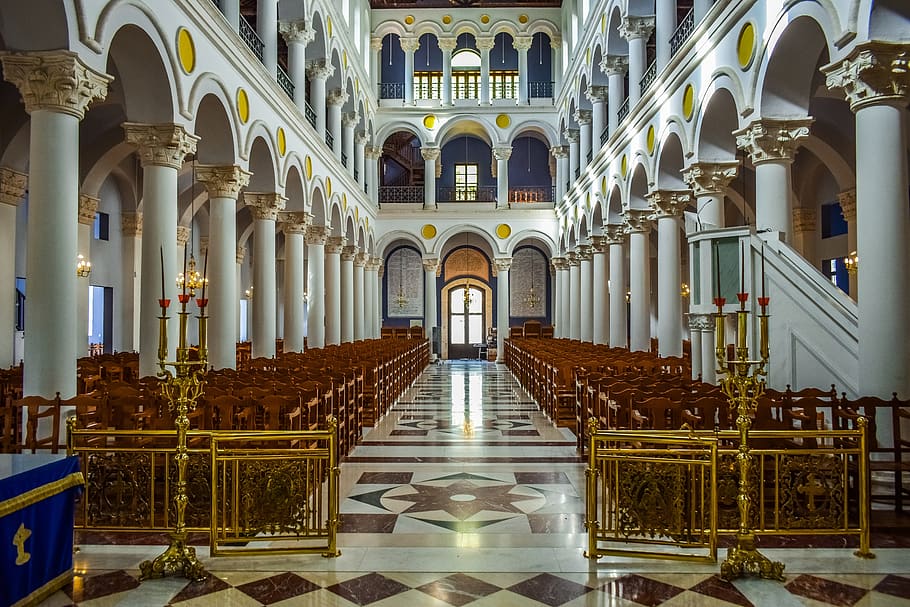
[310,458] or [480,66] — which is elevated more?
[480,66]

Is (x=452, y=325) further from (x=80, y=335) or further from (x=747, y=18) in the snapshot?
(x=747, y=18)

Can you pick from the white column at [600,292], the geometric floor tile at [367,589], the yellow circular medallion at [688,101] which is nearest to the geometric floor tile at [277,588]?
the geometric floor tile at [367,589]

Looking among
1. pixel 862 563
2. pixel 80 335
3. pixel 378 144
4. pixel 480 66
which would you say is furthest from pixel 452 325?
pixel 862 563

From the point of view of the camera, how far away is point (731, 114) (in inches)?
455

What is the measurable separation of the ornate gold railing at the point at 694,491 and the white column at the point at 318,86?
15.8 meters

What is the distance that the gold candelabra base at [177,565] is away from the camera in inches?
181

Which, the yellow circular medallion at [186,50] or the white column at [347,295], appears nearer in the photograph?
the yellow circular medallion at [186,50]

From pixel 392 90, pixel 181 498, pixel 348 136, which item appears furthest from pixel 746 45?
pixel 392 90

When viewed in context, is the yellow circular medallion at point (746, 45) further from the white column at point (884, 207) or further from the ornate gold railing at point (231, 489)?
the ornate gold railing at point (231, 489)

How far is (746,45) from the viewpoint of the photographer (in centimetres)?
995

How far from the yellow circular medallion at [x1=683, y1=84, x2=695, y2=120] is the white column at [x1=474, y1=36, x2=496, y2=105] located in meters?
17.6

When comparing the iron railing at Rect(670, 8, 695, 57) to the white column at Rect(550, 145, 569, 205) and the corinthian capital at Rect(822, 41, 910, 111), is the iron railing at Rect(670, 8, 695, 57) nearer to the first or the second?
the corinthian capital at Rect(822, 41, 910, 111)

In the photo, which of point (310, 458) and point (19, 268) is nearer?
point (310, 458)

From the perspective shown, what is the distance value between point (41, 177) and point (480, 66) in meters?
25.7
